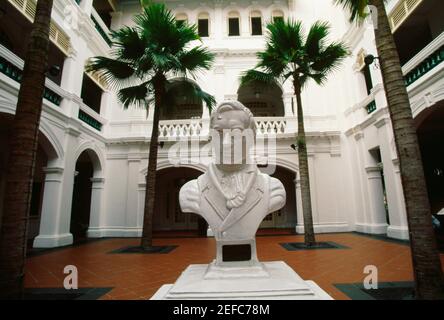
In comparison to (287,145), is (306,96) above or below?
above

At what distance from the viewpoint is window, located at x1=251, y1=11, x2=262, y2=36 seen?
1384 centimetres

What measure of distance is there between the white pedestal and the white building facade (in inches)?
265

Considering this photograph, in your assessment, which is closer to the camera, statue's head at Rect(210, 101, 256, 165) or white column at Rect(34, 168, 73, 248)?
statue's head at Rect(210, 101, 256, 165)

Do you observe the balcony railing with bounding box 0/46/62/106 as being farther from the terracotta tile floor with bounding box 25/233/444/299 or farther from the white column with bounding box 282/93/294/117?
the white column with bounding box 282/93/294/117

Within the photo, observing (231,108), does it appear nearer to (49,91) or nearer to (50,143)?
(50,143)

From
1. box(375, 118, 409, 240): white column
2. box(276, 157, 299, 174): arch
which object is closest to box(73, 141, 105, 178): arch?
box(276, 157, 299, 174): arch

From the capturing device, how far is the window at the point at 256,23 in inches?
545

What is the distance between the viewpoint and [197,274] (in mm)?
2277

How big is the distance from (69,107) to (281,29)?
7454mm

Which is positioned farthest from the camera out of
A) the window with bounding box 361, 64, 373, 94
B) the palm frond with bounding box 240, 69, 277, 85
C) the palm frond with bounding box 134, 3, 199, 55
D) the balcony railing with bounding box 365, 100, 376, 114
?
the window with bounding box 361, 64, 373, 94

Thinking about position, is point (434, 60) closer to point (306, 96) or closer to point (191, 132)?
point (306, 96)

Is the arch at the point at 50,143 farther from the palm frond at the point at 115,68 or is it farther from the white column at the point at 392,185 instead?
the white column at the point at 392,185

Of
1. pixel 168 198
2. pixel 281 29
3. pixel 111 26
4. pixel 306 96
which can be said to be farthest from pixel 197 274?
pixel 111 26

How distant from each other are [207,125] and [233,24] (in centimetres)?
678
